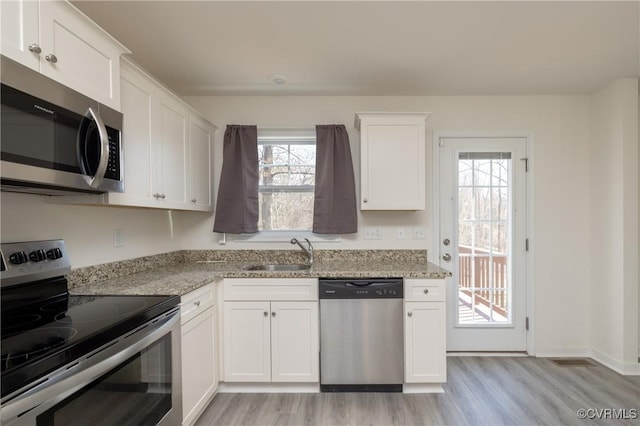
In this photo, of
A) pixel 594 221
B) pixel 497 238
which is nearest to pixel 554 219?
pixel 594 221

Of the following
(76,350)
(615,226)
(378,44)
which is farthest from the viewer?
(615,226)

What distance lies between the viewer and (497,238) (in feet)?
9.05

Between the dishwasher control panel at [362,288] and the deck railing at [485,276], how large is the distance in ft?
3.48

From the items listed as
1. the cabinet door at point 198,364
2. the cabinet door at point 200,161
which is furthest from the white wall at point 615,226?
the cabinet door at point 200,161

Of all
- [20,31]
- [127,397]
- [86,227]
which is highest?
[20,31]

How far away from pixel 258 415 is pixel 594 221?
336cm

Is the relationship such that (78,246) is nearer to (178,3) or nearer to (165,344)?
(165,344)

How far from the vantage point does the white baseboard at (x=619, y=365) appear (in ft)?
7.74

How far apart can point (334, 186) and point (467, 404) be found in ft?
6.39

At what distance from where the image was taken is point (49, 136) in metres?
1.11

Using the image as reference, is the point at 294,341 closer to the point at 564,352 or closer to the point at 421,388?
the point at 421,388

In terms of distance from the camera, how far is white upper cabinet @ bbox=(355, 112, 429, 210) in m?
2.38

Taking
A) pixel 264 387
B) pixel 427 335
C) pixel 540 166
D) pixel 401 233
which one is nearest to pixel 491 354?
pixel 427 335

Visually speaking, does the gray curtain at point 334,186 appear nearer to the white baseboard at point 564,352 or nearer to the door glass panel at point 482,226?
the door glass panel at point 482,226
